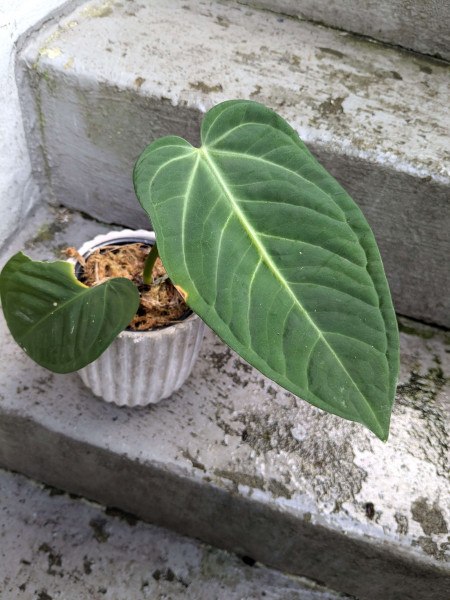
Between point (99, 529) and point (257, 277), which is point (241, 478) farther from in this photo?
point (257, 277)

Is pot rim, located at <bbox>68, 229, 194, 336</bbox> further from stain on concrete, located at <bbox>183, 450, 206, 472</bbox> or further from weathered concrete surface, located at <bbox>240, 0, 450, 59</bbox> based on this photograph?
weathered concrete surface, located at <bbox>240, 0, 450, 59</bbox>

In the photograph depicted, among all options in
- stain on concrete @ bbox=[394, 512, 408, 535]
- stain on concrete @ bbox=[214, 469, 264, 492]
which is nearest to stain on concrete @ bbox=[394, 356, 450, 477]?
stain on concrete @ bbox=[394, 512, 408, 535]

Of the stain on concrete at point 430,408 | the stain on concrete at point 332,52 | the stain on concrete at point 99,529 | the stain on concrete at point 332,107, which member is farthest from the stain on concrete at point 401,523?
the stain on concrete at point 332,52

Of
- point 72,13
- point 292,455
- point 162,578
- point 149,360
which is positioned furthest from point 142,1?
point 162,578

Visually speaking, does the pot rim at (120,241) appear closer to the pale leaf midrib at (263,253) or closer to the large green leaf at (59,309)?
the large green leaf at (59,309)

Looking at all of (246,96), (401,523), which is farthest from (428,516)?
(246,96)

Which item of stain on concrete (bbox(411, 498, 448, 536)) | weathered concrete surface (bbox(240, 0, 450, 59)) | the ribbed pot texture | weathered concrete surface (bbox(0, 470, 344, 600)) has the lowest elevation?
weathered concrete surface (bbox(0, 470, 344, 600))
